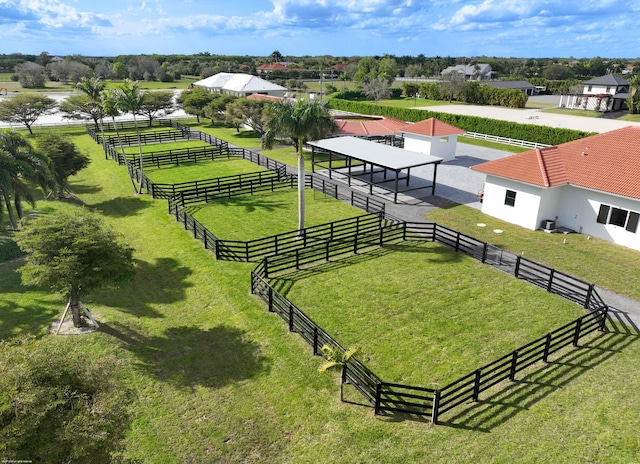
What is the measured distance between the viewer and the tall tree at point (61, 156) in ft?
93.3

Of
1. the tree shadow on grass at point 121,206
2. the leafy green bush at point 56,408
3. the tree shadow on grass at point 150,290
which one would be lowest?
the tree shadow on grass at point 150,290

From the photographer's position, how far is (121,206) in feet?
95.6

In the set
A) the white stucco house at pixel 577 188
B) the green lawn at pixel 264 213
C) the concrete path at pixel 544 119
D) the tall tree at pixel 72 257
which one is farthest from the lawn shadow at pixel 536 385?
the concrete path at pixel 544 119

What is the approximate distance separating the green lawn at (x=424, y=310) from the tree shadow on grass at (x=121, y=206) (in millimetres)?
14530

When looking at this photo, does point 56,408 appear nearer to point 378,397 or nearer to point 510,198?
point 378,397

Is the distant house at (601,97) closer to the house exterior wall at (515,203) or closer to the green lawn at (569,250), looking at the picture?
the house exterior wall at (515,203)

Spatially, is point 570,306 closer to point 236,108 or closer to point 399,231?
point 399,231

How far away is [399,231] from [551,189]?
8628mm

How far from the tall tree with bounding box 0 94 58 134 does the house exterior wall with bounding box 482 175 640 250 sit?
5362 cm

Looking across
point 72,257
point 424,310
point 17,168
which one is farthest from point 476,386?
point 17,168

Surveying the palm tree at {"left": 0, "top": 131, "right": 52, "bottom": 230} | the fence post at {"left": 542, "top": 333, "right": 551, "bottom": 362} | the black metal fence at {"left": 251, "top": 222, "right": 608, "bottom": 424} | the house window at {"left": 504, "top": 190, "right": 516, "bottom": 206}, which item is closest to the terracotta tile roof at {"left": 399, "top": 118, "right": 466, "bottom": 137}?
the house window at {"left": 504, "top": 190, "right": 516, "bottom": 206}

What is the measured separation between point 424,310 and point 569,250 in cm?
999

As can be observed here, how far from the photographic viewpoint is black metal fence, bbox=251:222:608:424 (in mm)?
11453

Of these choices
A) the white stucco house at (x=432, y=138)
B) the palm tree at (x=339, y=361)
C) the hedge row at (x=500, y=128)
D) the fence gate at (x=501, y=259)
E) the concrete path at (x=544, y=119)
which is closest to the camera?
the palm tree at (x=339, y=361)
